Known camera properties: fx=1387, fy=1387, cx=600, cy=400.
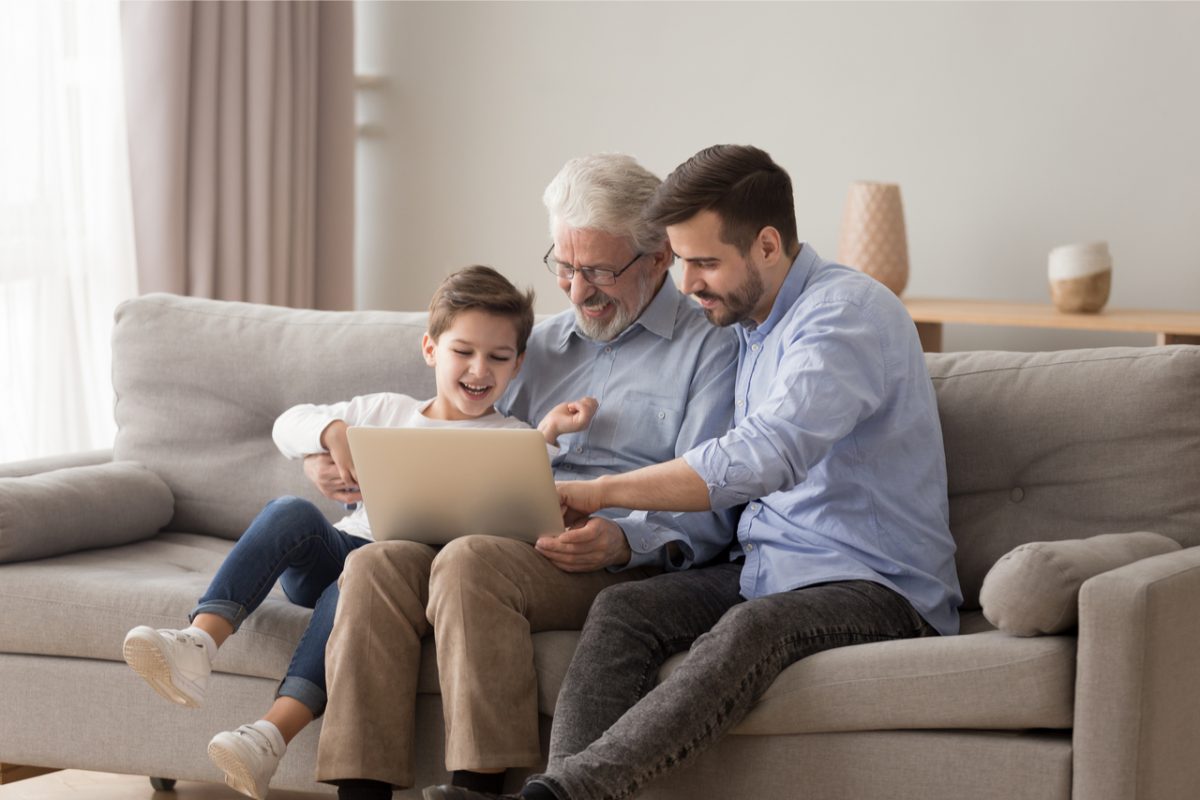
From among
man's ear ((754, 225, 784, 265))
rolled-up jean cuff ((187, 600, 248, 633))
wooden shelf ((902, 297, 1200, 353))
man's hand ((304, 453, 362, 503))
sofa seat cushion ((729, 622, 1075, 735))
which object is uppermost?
man's ear ((754, 225, 784, 265))

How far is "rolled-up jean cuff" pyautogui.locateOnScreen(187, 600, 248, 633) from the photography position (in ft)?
6.86

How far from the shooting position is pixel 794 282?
2.09m

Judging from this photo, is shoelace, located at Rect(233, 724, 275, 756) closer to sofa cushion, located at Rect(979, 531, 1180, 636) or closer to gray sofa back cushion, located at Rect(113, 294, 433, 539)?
gray sofa back cushion, located at Rect(113, 294, 433, 539)

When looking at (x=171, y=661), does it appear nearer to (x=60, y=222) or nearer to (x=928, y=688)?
(x=928, y=688)

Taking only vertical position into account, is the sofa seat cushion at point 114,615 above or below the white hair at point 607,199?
below

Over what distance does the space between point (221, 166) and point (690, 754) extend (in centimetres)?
285

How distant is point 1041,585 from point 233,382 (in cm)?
165

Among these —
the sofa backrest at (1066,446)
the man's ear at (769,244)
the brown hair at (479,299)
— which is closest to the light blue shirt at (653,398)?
the brown hair at (479,299)

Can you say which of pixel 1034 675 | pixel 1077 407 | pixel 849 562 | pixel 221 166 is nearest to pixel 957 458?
pixel 1077 407

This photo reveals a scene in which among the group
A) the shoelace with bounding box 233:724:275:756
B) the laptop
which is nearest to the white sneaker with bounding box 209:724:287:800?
the shoelace with bounding box 233:724:275:756

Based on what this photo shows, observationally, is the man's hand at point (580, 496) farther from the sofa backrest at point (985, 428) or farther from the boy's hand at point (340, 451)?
the sofa backrest at point (985, 428)

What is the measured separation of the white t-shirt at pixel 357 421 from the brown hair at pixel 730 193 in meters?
0.55

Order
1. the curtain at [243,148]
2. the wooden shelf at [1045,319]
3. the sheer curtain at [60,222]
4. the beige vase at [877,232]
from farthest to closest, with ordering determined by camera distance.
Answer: the curtain at [243,148] → the sheer curtain at [60,222] → the beige vase at [877,232] → the wooden shelf at [1045,319]

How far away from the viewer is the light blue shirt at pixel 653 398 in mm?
2219
